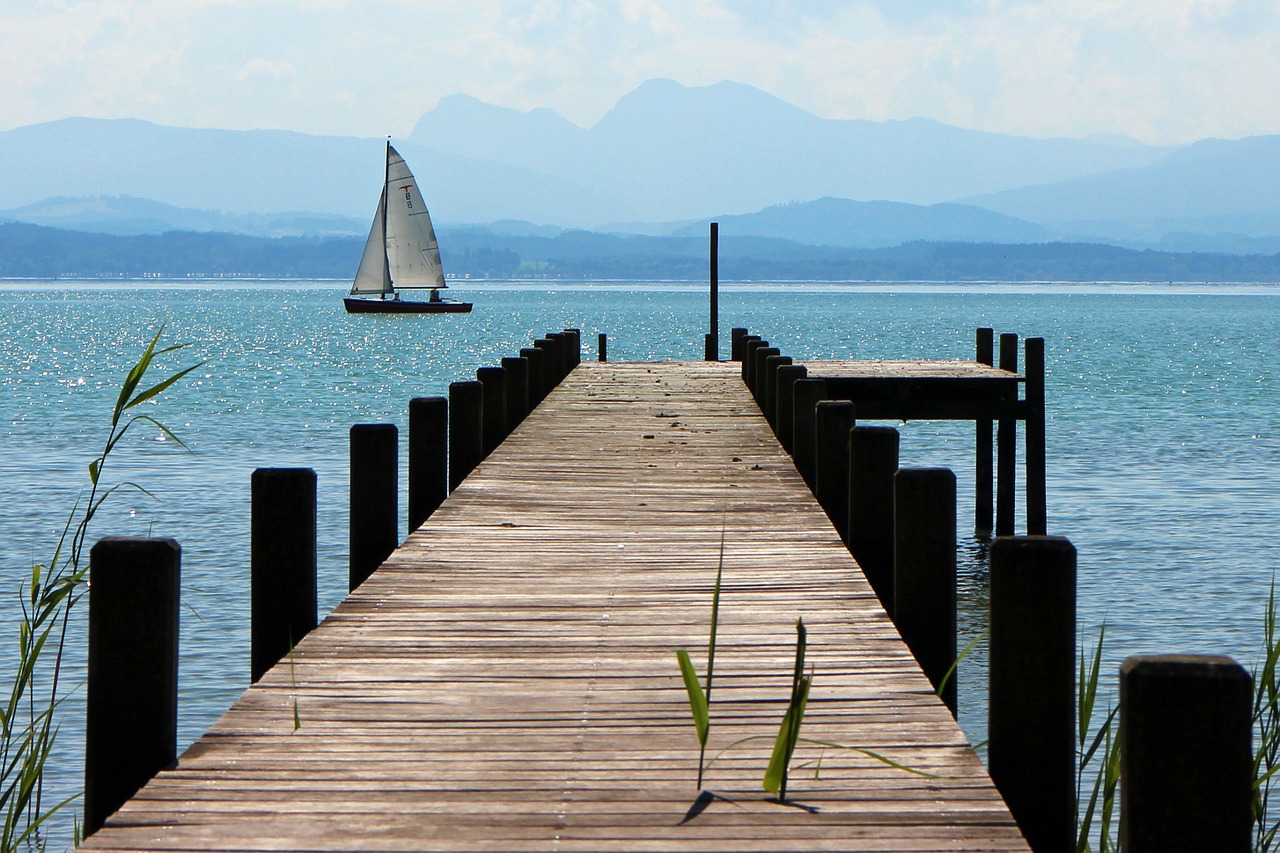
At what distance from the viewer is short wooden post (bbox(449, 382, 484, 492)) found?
33.9ft

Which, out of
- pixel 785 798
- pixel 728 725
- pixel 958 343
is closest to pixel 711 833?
pixel 785 798

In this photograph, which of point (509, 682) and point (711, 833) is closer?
point (711, 833)

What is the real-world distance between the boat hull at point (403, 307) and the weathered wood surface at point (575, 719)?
85.5 meters

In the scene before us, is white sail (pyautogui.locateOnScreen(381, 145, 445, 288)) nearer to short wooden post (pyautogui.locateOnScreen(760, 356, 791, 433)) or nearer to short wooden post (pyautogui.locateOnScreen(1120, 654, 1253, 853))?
short wooden post (pyautogui.locateOnScreen(760, 356, 791, 433))

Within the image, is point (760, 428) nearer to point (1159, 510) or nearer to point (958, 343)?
point (1159, 510)

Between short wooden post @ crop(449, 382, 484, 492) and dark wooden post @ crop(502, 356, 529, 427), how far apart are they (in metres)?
2.66

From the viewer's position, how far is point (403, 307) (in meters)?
94.8

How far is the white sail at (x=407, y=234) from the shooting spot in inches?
3285

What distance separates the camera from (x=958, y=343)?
Result: 8062 centimetres

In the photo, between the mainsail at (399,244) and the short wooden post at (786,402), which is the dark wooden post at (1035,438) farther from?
the mainsail at (399,244)

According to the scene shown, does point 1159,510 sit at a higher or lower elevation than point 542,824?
lower

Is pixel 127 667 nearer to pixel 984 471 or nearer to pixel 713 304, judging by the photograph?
pixel 984 471

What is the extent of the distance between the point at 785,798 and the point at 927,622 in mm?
2125

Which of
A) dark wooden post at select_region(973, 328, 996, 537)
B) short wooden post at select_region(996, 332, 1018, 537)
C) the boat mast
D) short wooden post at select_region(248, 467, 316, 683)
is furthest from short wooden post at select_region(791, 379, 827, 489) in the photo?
the boat mast
